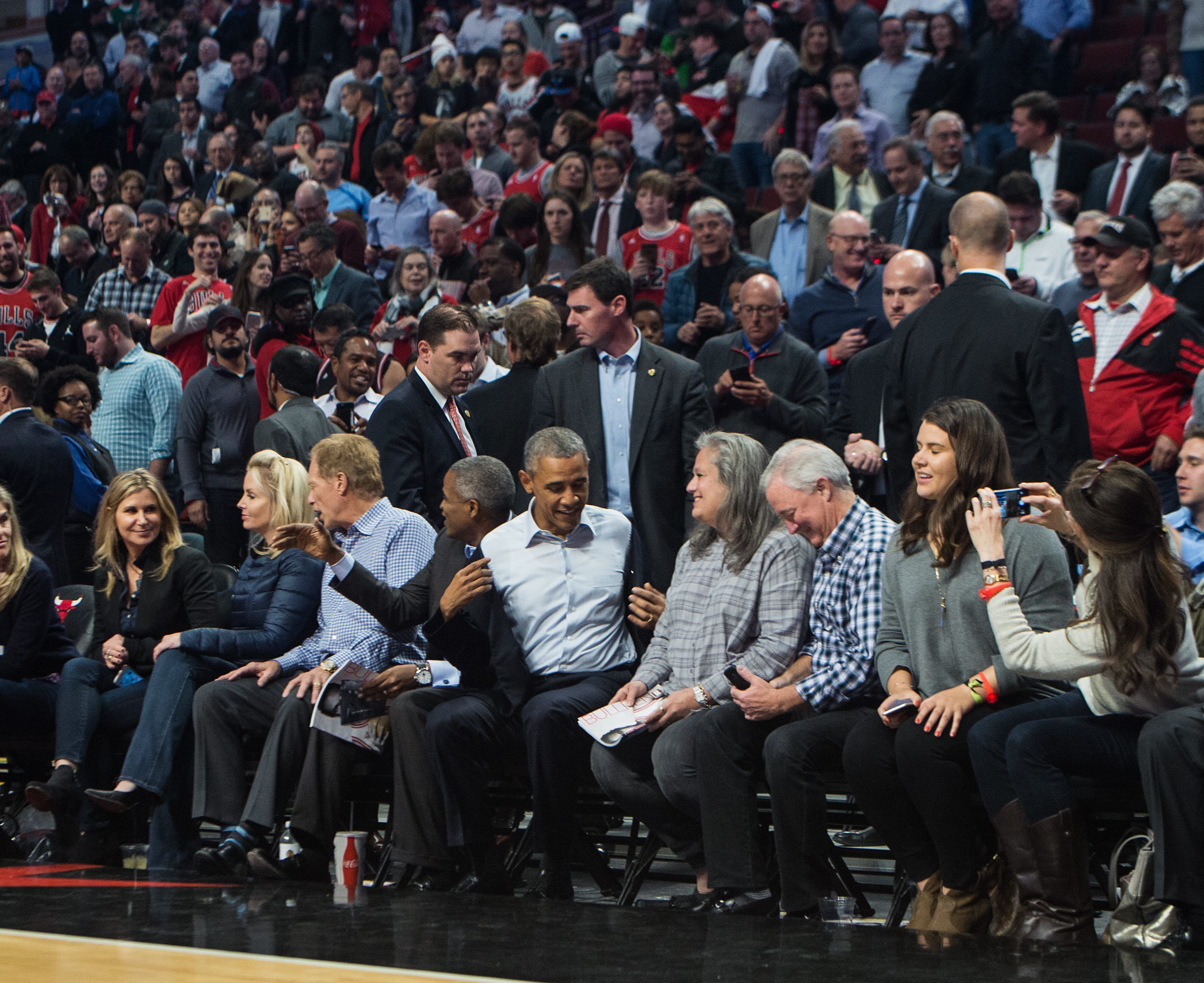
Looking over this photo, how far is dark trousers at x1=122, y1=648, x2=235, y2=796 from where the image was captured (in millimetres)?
4641

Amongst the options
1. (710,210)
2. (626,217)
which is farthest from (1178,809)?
(626,217)

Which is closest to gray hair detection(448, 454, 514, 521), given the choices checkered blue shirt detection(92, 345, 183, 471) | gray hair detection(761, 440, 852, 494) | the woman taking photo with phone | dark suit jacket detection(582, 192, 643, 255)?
Result: gray hair detection(761, 440, 852, 494)

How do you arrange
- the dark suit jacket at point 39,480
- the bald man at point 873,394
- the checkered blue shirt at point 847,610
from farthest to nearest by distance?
the dark suit jacket at point 39,480
the bald man at point 873,394
the checkered blue shirt at point 847,610

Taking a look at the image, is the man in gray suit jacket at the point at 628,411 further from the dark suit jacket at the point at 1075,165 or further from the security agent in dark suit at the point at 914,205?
the dark suit jacket at the point at 1075,165

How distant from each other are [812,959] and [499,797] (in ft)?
5.30

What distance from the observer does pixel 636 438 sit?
5.03 metres

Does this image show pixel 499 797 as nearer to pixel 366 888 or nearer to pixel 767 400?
pixel 366 888

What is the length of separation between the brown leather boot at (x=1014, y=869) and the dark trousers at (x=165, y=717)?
2.53 meters

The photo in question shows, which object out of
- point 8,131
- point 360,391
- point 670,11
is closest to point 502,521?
point 360,391

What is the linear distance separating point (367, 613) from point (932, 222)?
3.66 meters

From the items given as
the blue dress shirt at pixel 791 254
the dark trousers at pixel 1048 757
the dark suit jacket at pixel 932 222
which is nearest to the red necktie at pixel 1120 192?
the dark suit jacket at pixel 932 222

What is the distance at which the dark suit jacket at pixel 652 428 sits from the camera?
16.5 ft

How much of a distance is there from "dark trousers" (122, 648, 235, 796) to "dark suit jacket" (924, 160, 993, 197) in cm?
458

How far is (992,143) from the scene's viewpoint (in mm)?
8766
